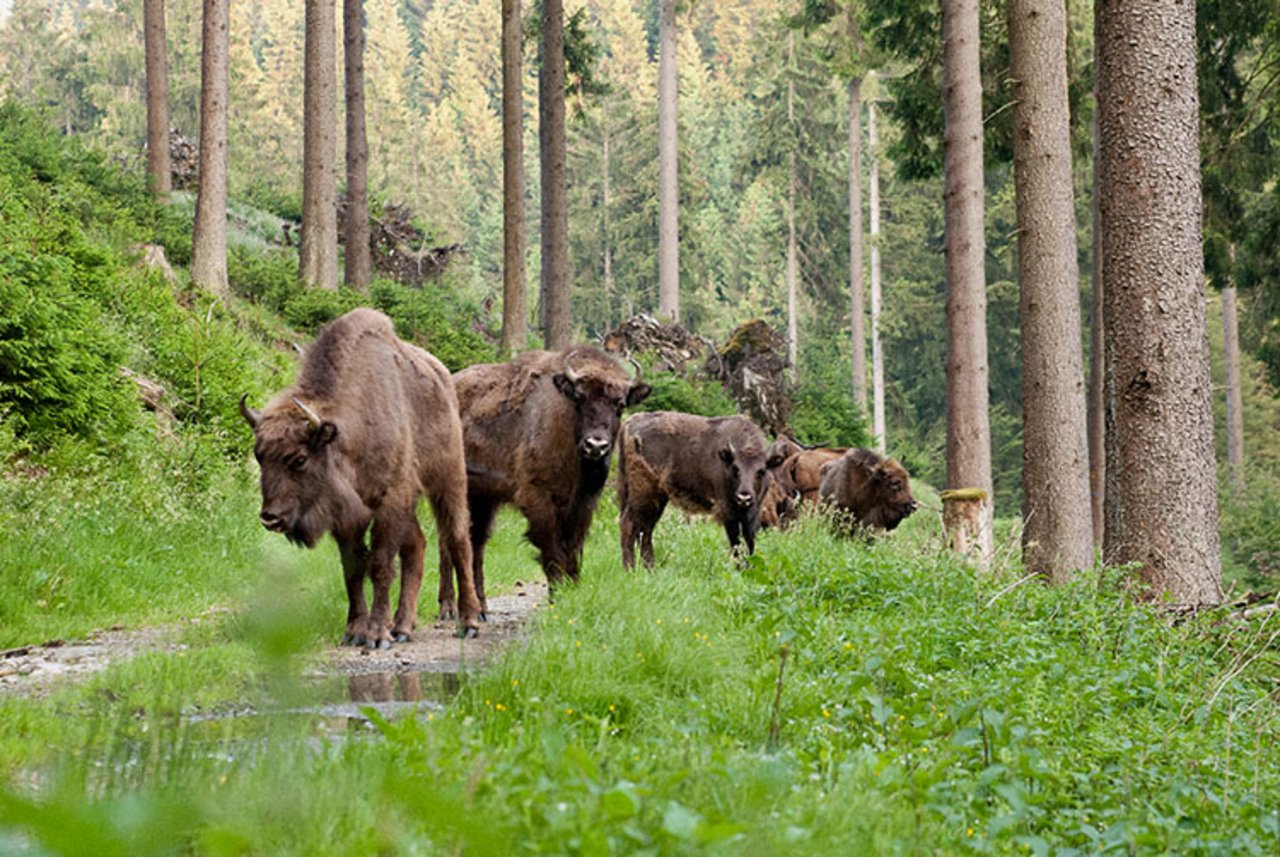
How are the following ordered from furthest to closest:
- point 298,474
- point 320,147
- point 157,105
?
point 157,105 → point 320,147 → point 298,474

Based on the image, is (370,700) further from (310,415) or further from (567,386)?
(567,386)

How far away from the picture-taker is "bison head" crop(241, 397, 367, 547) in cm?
785

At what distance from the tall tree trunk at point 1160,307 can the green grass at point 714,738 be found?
1.92 ft

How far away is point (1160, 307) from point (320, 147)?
59.6ft

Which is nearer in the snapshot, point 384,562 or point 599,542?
point 384,562

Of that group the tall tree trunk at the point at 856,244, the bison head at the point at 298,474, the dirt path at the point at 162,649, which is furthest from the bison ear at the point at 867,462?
the tall tree trunk at the point at 856,244

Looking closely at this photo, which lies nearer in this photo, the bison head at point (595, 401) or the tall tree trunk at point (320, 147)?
the bison head at point (595, 401)

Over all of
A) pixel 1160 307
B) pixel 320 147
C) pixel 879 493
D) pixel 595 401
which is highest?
pixel 320 147

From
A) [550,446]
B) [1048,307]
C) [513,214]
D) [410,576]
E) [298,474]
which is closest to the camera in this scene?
[298,474]

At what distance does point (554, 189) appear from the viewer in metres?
24.9

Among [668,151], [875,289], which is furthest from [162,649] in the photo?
[875,289]

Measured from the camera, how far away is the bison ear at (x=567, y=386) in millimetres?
9961

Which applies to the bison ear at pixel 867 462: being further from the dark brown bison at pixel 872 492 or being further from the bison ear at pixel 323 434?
the bison ear at pixel 323 434

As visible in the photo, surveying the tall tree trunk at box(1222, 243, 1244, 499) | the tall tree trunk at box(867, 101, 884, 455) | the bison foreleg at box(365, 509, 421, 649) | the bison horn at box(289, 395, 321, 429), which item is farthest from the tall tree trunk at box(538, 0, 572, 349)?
the tall tree trunk at box(1222, 243, 1244, 499)
